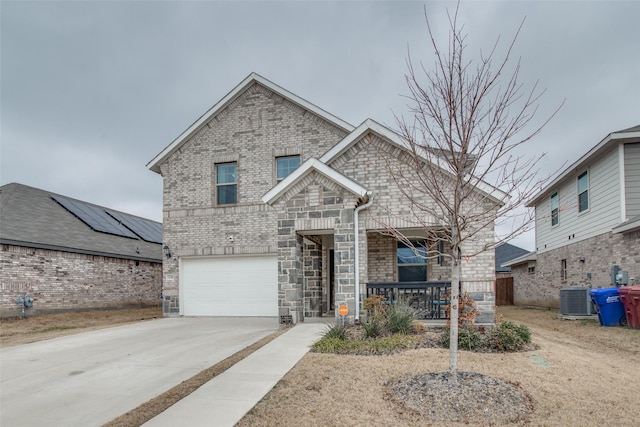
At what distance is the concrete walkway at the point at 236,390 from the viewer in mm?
4301

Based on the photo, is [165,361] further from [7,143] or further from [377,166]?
[7,143]

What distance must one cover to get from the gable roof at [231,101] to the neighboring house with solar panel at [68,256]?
504cm

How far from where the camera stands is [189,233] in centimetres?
1452

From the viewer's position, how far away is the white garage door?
1385 centimetres

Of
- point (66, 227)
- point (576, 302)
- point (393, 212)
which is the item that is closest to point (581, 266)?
point (576, 302)

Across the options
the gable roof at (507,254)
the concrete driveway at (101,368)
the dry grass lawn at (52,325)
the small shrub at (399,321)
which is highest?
the gable roof at (507,254)

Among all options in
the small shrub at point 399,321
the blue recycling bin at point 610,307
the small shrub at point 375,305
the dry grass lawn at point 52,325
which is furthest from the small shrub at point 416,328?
the dry grass lawn at point 52,325

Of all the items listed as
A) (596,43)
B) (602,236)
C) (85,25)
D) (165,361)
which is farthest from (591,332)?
(85,25)

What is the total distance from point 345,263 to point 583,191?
1084 cm

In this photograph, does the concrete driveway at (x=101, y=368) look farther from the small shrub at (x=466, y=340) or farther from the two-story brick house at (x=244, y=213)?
the small shrub at (x=466, y=340)

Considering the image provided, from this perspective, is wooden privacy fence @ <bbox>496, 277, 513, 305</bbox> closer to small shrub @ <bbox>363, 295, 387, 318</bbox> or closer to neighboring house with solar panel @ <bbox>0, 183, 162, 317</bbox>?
small shrub @ <bbox>363, 295, 387, 318</bbox>

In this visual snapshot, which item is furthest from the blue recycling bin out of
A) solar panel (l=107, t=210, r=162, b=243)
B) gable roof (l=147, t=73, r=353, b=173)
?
solar panel (l=107, t=210, r=162, b=243)

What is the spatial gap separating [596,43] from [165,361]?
12.6 m

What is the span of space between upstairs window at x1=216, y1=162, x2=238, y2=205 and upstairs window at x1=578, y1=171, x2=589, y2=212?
12.8 meters
